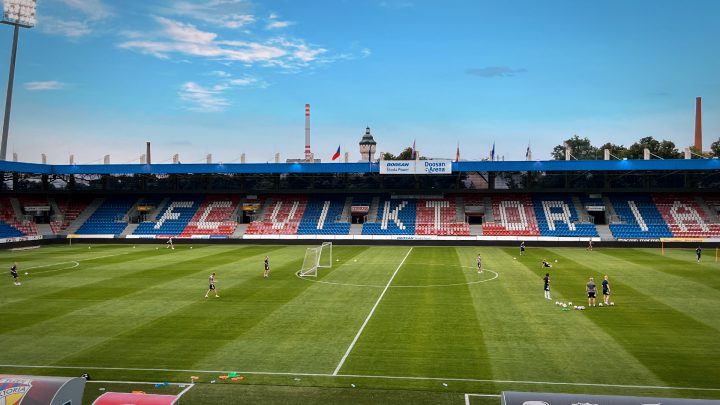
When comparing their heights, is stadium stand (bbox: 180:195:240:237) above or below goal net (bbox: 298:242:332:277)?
above

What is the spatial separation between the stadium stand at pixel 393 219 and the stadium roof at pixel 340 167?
5.99 m

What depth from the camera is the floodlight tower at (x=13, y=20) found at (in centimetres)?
6309

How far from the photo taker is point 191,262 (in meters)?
46.7

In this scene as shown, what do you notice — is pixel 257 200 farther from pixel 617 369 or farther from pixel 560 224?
pixel 617 369

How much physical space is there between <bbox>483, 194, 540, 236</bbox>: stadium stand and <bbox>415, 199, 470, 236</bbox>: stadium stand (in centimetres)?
334

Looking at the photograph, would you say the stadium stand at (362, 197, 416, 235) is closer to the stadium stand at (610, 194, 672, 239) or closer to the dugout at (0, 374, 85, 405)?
the stadium stand at (610, 194, 672, 239)

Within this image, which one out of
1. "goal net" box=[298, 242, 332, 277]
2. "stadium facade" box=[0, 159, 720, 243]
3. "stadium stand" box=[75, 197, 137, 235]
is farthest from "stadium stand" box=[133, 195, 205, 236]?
"goal net" box=[298, 242, 332, 277]

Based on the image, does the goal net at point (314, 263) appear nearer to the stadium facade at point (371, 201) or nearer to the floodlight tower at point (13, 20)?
the stadium facade at point (371, 201)

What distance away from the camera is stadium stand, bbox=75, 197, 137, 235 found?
228 ft

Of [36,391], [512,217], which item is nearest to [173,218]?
[512,217]

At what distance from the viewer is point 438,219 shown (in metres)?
68.8

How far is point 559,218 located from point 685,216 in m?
14.0

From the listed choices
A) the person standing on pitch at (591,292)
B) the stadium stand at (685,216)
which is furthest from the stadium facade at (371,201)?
the person standing on pitch at (591,292)

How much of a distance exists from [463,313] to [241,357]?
36.9 feet
